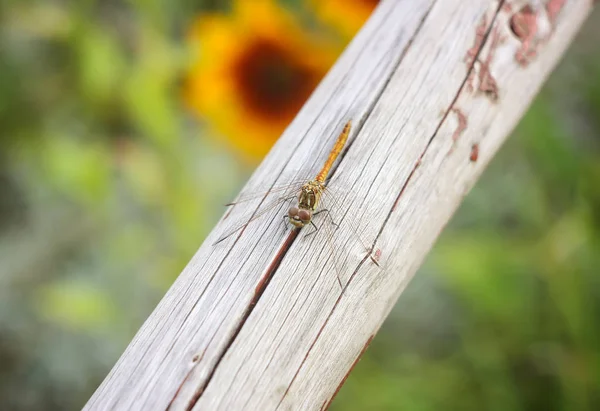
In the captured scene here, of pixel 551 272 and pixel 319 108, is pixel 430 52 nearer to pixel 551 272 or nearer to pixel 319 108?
pixel 319 108

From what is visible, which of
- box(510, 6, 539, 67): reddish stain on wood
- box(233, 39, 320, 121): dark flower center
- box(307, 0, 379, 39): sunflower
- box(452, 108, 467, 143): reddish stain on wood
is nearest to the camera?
box(452, 108, 467, 143): reddish stain on wood

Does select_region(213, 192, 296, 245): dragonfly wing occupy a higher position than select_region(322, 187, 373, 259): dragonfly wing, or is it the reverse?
select_region(322, 187, 373, 259): dragonfly wing

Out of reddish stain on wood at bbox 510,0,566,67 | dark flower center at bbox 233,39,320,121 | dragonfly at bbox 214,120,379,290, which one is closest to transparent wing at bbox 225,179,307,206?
dragonfly at bbox 214,120,379,290

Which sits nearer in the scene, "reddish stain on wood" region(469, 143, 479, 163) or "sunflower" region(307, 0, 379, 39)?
"reddish stain on wood" region(469, 143, 479, 163)

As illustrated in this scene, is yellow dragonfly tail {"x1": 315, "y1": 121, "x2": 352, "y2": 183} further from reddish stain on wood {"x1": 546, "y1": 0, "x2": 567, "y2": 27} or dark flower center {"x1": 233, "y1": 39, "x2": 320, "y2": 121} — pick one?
dark flower center {"x1": 233, "y1": 39, "x2": 320, "y2": 121}

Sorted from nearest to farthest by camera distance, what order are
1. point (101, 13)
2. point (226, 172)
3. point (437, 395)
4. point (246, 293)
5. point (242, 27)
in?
point (246, 293) < point (242, 27) < point (437, 395) < point (226, 172) < point (101, 13)

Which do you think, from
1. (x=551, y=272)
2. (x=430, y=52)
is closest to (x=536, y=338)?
(x=551, y=272)
